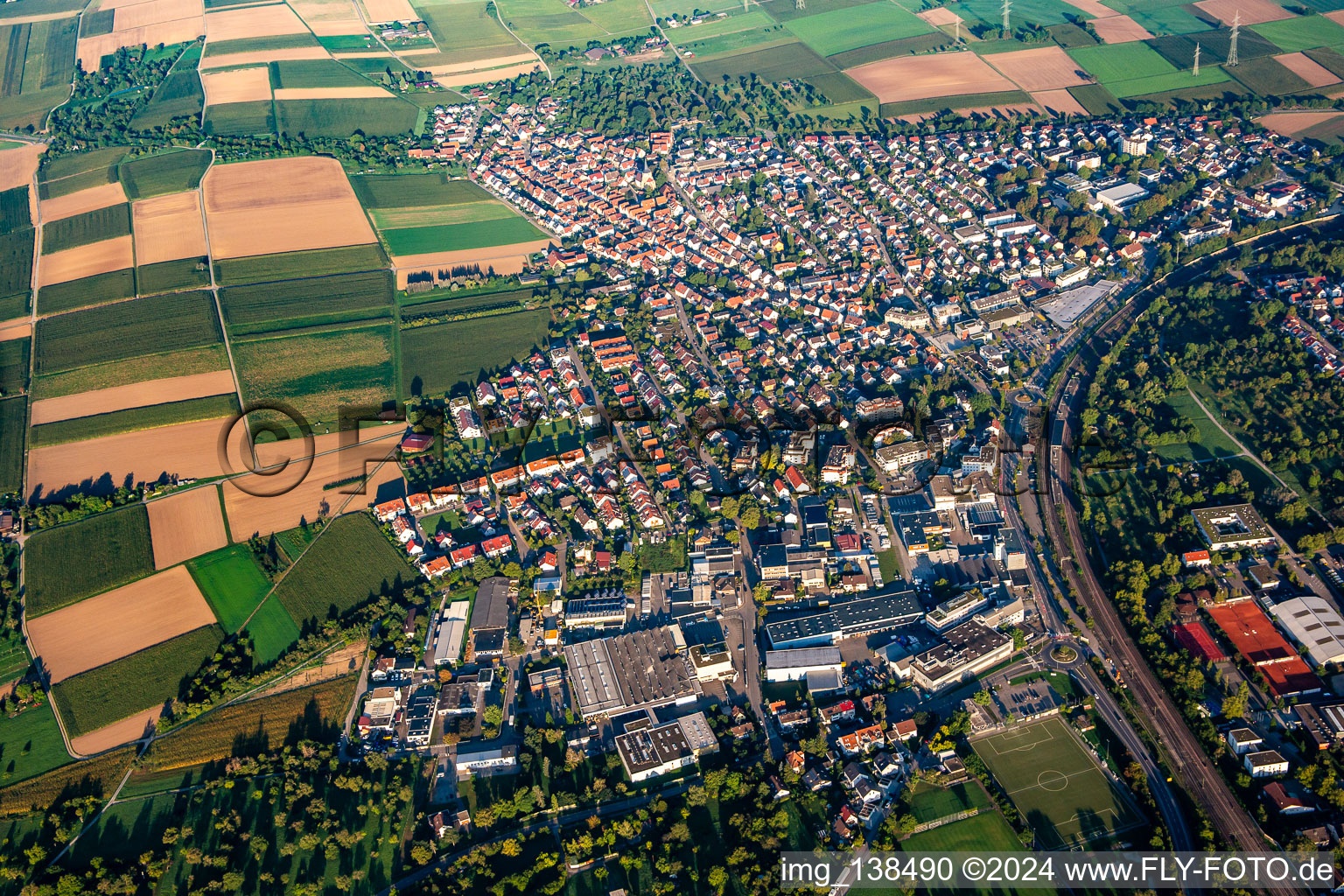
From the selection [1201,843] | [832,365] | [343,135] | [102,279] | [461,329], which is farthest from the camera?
[343,135]

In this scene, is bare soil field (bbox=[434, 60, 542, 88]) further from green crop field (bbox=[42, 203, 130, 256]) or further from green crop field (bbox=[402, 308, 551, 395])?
green crop field (bbox=[402, 308, 551, 395])

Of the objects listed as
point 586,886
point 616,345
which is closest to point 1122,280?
point 616,345

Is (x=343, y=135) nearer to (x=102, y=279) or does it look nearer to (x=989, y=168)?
(x=102, y=279)

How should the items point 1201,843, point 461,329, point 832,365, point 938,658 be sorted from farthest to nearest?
point 461,329 < point 832,365 < point 938,658 < point 1201,843

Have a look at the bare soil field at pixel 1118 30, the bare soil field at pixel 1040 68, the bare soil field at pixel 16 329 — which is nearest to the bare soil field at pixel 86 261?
the bare soil field at pixel 16 329

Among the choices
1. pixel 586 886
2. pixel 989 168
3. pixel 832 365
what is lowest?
pixel 586 886

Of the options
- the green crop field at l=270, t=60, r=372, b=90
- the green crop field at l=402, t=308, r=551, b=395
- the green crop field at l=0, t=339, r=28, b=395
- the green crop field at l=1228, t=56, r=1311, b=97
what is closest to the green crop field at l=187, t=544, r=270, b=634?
the green crop field at l=402, t=308, r=551, b=395

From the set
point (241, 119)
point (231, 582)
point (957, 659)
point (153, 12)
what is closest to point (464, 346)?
point (231, 582)

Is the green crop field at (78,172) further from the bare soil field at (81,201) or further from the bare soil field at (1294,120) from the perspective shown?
the bare soil field at (1294,120)
